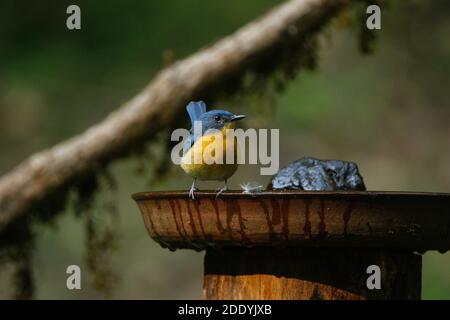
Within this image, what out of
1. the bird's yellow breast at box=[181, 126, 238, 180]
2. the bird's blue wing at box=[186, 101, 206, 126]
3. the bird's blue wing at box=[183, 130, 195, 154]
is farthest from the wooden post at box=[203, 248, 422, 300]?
the bird's blue wing at box=[186, 101, 206, 126]

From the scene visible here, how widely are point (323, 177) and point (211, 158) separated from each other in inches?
17.9

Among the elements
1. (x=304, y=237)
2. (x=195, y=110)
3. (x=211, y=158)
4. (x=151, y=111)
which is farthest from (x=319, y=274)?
(x=151, y=111)

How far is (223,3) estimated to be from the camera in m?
10.4

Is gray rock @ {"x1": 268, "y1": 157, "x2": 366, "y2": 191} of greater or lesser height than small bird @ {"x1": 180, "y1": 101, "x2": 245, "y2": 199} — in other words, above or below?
below

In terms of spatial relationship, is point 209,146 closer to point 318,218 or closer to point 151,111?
point 318,218

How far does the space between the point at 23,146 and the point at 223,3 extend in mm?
3013

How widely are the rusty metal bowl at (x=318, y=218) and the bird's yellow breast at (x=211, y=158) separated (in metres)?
0.42

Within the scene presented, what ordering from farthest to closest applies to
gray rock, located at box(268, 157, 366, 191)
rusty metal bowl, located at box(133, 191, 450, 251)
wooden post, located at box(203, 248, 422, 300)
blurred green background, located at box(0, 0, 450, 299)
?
blurred green background, located at box(0, 0, 450, 299) < gray rock, located at box(268, 157, 366, 191) < wooden post, located at box(203, 248, 422, 300) < rusty metal bowl, located at box(133, 191, 450, 251)

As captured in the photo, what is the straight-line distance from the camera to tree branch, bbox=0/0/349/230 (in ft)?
16.6

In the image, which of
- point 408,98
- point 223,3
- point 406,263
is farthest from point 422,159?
point 406,263

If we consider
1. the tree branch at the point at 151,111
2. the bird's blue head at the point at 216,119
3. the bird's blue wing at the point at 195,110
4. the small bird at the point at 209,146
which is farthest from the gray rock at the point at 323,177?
the tree branch at the point at 151,111

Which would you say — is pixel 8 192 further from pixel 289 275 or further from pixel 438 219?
pixel 438 219

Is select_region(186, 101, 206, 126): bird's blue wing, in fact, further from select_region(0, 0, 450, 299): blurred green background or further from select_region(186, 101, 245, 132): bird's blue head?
select_region(0, 0, 450, 299): blurred green background

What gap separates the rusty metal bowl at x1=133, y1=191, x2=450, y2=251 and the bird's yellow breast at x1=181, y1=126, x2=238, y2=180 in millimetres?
417
